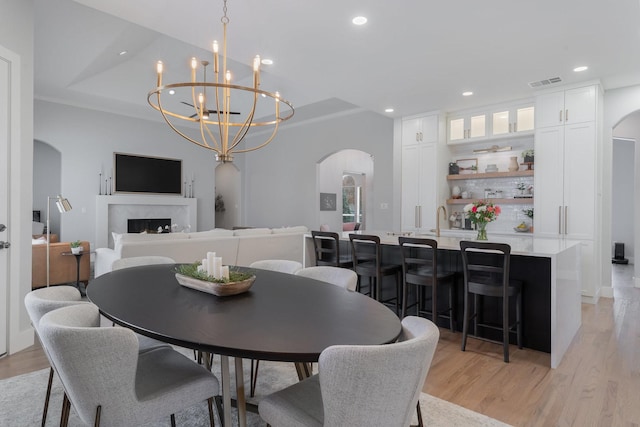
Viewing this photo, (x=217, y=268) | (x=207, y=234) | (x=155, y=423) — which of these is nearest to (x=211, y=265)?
(x=217, y=268)

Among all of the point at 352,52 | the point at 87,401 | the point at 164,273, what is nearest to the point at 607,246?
the point at 352,52

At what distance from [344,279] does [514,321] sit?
1827 mm

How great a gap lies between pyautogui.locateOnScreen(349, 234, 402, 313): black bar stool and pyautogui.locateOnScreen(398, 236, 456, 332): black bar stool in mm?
186

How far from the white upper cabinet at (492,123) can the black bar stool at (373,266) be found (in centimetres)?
312

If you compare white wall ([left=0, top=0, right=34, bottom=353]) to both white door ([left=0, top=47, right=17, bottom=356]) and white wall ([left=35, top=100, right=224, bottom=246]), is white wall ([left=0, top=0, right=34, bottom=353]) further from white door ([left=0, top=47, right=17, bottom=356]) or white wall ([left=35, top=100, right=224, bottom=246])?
white wall ([left=35, top=100, right=224, bottom=246])

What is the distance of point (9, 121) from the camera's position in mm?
2986

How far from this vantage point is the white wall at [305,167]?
7.23m

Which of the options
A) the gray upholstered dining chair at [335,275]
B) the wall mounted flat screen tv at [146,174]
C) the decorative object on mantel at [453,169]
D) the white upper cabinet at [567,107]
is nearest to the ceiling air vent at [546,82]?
the white upper cabinet at [567,107]

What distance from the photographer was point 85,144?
771 centimetres

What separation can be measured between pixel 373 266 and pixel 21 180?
3.20m

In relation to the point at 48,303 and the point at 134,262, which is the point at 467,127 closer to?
the point at 134,262

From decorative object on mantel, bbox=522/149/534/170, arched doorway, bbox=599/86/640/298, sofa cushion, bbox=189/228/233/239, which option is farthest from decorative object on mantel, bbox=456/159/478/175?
sofa cushion, bbox=189/228/233/239

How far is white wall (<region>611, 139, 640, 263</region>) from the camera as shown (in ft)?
27.2

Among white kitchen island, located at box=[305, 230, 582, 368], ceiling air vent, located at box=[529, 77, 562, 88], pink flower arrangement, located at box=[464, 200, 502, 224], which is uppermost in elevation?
ceiling air vent, located at box=[529, 77, 562, 88]
